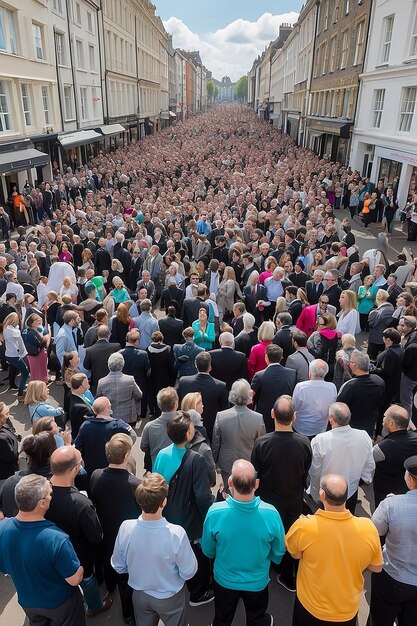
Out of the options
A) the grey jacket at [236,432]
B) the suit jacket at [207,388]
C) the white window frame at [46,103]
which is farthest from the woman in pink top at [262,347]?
the white window frame at [46,103]

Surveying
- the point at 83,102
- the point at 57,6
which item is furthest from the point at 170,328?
the point at 83,102

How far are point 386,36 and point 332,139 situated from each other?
1000 centimetres

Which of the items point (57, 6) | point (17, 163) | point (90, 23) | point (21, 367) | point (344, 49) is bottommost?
point (21, 367)

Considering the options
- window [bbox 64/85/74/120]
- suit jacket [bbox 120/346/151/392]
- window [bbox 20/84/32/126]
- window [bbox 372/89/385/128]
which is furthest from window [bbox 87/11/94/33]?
suit jacket [bbox 120/346/151/392]

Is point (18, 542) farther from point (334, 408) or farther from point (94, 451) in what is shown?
point (334, 408)

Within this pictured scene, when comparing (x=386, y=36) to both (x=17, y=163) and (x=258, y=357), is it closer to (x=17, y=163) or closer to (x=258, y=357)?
(x=17, y=163)

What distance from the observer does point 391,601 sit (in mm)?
3371

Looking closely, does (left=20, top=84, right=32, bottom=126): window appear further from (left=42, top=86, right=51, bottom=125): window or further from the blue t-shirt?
the blue t-shirt

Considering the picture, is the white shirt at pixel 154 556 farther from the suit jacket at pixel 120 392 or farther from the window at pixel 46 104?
the window at pixel 46 104

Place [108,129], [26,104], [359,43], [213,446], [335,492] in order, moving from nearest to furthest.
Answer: [335,492], [213,446], [26,104], [359,43], [108,129]

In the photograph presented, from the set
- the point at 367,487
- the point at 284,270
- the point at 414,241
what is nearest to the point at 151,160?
the point at 414,241

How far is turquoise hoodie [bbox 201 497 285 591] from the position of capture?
3.00 meters

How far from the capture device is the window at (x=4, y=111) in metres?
18.7

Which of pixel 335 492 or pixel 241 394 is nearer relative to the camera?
pixel 335 492
